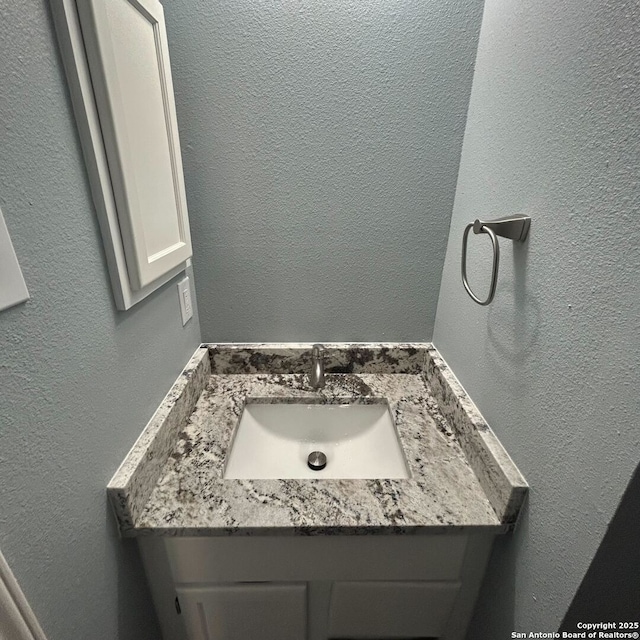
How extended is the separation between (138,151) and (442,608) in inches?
46.7

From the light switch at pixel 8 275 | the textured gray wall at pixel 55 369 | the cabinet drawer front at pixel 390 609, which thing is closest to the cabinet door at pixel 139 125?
the textured gray wall at pixel 55 369

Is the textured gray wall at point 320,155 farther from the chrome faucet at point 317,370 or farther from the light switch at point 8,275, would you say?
the light switch at point 8,275

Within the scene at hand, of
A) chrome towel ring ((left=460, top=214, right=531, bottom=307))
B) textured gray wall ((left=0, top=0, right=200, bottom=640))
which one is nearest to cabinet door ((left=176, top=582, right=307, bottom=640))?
textured gray wall ((left=0, top=0, right=200, bottom=640))

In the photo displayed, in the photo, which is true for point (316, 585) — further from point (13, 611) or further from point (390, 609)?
point (13, 611)

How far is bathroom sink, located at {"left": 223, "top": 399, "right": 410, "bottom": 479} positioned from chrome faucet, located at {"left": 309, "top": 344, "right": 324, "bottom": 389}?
0.22ft

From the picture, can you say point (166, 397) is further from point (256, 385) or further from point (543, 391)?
point (543, 391)

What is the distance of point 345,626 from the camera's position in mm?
783

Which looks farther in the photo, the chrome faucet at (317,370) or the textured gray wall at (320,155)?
the chrome faucet at (317,370)

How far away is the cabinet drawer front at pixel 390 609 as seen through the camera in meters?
0.72

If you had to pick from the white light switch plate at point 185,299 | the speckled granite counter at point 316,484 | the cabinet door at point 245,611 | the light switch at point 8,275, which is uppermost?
the light switch at point 8,275

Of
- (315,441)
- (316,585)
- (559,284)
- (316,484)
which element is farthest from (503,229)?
(316,585)

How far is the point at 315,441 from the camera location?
0.98 m

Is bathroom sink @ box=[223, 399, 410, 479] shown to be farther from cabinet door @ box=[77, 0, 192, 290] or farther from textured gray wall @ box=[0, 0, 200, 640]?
cabinet door @ box=[77, 0, 192, 290]

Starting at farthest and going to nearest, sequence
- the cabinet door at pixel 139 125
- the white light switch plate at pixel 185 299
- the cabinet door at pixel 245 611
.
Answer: the white light switch plate at pixel 185 299 → the cabinet door at pixel 245 611 → the cabinet door at pixel 139 125
